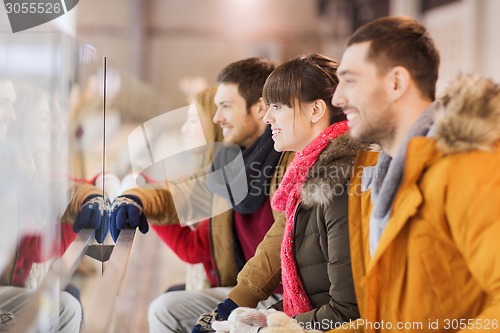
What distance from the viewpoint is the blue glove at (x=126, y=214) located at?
1866mm

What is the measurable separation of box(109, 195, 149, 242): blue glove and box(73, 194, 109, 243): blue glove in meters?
0.02

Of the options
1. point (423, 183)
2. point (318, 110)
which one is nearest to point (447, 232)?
point (423, 183)

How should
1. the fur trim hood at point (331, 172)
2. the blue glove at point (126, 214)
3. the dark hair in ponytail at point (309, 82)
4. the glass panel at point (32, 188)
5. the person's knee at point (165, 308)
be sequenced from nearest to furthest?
the glass panel at point (32, 188) < the fur trim hood at point (331, 172) < the dark hair in ponytail at point (309, 82) < the blue glove at point (126, 214) < the person's knee at point (165, 308)

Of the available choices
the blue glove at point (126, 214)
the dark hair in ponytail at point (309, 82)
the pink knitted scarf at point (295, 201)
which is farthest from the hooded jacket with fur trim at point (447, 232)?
the blue glove at point (126, 214)

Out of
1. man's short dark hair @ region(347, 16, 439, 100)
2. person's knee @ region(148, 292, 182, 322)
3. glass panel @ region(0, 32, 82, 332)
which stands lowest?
person's knee @ region(148, 292, 182, 322)

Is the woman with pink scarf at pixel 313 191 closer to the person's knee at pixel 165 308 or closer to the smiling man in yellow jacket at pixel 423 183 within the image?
the smiling man in yellow jacket at pixel 423 183

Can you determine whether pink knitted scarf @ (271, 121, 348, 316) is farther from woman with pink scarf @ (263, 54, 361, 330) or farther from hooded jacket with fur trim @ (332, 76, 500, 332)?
hooded jacket with fur trim @ (332, 76, 500, 332)

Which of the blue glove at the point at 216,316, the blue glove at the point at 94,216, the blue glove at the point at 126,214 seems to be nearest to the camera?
the blue glove at the point at 216,316

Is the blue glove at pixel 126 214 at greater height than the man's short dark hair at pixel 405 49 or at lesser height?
lesser

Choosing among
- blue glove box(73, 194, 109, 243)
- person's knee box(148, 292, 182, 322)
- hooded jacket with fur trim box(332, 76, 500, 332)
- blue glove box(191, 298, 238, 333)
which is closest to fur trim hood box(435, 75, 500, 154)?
hooded jacket with fur trim box(332, 76, 500, 332)

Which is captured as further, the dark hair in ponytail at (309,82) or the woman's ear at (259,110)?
the woman's ear at (259,110)

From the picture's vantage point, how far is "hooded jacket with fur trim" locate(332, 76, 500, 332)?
3.75 feet

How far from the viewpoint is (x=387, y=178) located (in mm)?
1232

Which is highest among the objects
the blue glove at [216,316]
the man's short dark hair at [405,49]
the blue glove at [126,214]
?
the man's short dark hair at [405,49]
